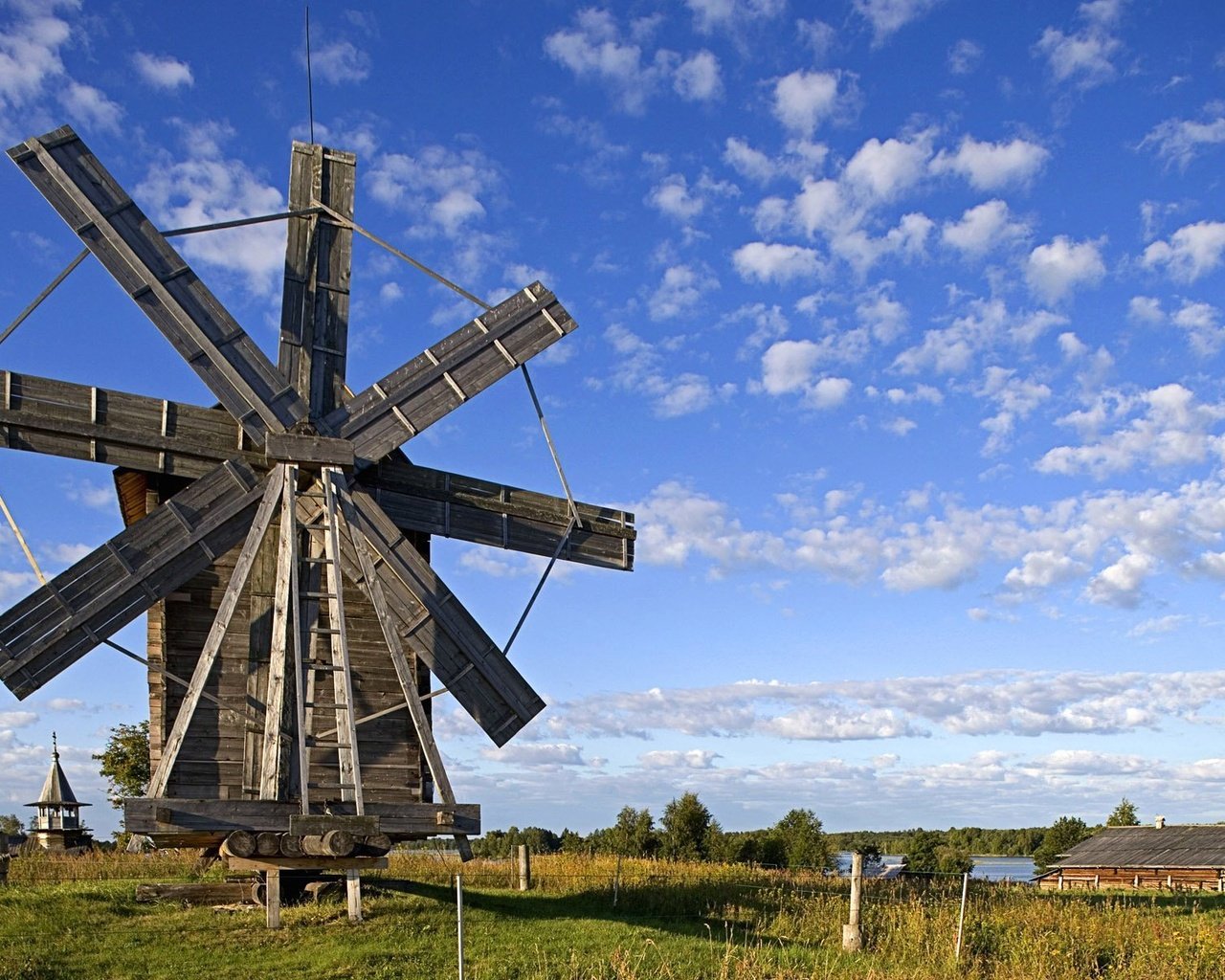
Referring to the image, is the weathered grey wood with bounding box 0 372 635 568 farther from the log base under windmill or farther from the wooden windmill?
the log base under windmill

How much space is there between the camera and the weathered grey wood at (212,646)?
40.8 feet

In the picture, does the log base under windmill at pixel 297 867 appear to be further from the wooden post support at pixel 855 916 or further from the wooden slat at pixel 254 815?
the wooden post support at pixel 855 916

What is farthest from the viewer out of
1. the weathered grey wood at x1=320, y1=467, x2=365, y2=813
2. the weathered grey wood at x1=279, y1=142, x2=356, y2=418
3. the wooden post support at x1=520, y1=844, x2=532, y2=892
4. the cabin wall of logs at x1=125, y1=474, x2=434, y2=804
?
the wooden post support at x1=520, y1=844, x2=532, y2=892

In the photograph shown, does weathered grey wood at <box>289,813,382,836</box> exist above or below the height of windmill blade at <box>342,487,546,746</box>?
below

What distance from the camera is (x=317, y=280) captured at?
49.3 ft

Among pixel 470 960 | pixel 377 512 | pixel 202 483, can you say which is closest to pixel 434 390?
pixel 377 512

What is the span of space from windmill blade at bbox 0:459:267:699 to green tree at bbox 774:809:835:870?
2862 centimetres

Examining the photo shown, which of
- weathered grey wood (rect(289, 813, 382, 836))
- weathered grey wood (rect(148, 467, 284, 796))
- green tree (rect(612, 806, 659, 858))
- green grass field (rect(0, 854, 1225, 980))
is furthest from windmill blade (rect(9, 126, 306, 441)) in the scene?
green tree (rect(612, 806, 659, 858))

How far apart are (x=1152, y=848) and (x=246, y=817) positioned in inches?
1475

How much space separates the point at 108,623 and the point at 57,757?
3790 cm

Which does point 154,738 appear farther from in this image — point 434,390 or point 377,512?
point 434,390

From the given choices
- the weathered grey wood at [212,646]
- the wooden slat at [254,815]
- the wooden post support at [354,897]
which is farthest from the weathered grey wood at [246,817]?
the wooden post support at [354,897]

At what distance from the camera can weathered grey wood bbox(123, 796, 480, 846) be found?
1173cm

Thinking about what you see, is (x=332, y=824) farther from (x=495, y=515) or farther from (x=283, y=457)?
(x=495, y=515)
